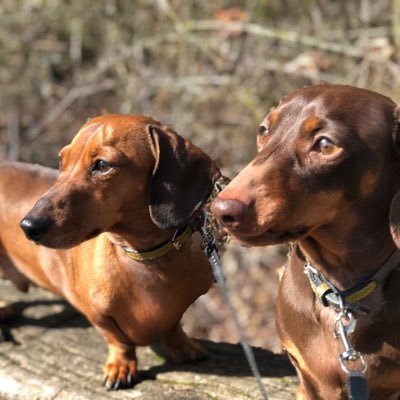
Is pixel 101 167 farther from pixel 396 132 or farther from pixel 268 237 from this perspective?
pixel 396 132

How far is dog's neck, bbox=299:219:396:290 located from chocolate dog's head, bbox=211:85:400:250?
0.9 inches

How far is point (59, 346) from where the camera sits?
3.71 meters

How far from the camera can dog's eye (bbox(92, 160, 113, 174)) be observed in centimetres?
278

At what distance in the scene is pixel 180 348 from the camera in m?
3.39

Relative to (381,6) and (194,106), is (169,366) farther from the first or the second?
(381,6)

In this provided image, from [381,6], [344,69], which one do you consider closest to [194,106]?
[344,69]

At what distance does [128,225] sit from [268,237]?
89 centimetres

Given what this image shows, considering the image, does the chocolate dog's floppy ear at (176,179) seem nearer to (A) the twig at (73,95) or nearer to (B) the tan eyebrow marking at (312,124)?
(B) the tan eyebrow marking at (312,124)

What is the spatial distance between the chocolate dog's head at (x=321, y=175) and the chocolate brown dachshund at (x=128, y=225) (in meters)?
0.64

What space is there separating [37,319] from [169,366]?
0.98 meters

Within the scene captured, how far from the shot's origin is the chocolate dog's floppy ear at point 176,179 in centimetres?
275

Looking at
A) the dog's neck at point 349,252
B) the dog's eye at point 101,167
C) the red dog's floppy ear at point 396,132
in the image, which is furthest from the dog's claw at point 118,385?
the red dog's floppy ear at point 396,132

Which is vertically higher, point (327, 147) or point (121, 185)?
point (327, 147)

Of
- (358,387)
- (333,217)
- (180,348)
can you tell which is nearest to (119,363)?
(180,348)
